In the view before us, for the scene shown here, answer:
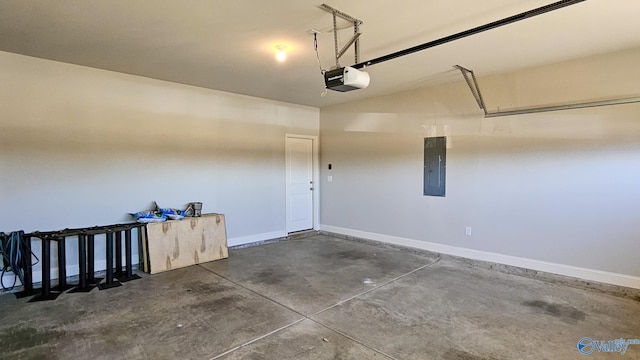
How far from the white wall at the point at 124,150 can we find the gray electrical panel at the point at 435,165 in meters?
2.72

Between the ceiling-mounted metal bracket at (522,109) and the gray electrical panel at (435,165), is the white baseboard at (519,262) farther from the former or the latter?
the ceiling-mounted metal bracket at (522,109)

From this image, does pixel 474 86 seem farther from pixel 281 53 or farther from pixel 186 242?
pixel 186 242

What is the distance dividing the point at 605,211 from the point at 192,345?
4.58 metres

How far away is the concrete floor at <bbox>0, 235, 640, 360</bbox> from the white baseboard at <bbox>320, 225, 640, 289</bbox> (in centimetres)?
22

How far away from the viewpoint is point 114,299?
11.5ft

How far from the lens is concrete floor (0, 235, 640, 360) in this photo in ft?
8.32

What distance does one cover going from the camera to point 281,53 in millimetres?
3658

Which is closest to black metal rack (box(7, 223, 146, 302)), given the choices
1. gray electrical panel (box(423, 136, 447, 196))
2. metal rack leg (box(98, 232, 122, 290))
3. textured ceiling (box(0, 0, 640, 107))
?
metal rack leg (box(98, 232, 122, 290))

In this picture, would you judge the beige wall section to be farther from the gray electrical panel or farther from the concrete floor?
the concrete floor

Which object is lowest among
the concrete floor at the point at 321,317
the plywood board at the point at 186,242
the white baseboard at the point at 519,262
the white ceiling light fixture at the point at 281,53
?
the concrete floor at the point at 321,317

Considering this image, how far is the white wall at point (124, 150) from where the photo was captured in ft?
12.5

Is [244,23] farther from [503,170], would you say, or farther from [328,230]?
[328,230]

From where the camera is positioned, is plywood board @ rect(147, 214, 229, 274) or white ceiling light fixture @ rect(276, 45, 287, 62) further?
plywood board @ rect(147, 214, 229, 274)

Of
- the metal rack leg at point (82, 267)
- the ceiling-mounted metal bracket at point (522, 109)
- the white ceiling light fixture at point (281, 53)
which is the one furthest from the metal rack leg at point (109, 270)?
the ceiling-mounted metal bracket at point (522, 109)
